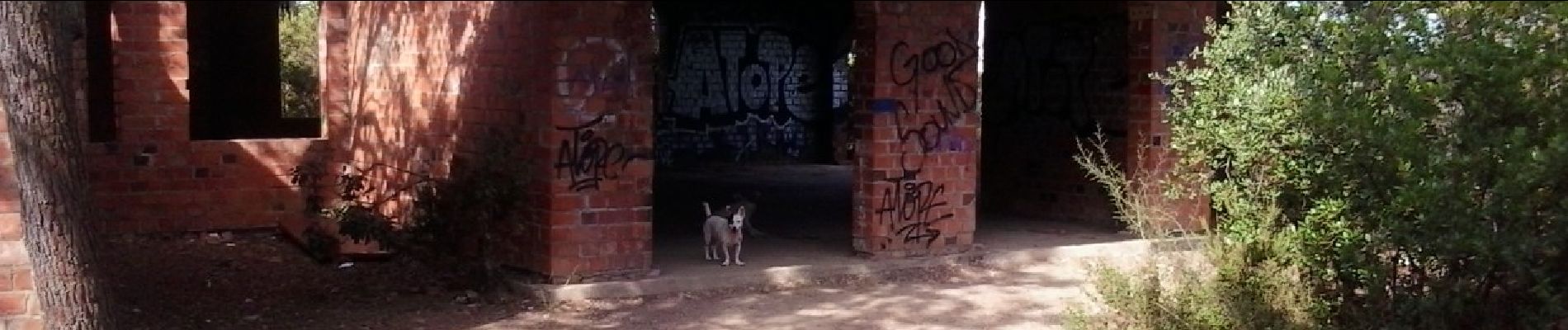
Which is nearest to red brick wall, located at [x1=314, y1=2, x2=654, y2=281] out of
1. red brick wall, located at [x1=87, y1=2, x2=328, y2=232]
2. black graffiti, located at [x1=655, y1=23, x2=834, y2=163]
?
red brick wall, located at [x1=87, y1=2, x2=328, y2=232]

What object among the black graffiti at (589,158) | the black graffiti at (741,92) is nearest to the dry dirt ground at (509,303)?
the black graffiti at (589,158)

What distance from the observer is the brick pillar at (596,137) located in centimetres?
720

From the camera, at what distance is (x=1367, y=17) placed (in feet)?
19.4

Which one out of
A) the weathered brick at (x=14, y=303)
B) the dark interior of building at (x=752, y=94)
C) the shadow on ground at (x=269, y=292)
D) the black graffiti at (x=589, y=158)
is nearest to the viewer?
the weathered brick at (x=14, y=303)

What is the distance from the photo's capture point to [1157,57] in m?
9.61

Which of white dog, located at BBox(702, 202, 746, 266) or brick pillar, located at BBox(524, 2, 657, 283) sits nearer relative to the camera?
brick pillar, located at BBox(524, 2, 657, 283)

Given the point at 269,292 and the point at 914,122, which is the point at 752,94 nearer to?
the point at 914,122

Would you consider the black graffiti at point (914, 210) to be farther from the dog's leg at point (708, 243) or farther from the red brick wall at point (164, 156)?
the red brick wall at point (164, 156)

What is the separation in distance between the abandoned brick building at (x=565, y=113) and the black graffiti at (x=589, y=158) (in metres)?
0.01

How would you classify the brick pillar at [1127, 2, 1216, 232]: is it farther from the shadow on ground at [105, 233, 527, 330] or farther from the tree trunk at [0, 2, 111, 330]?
the tree trunk at [0, 2, 111, 330]

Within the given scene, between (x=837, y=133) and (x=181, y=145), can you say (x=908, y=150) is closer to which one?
(x=181, y=145)

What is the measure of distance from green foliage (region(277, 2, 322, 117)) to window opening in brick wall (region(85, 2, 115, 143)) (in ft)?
10.7

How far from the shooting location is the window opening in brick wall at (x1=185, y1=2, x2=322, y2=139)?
1301 centimetres

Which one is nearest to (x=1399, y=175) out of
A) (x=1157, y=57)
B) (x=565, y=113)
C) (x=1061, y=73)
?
(x=565, y=113)
